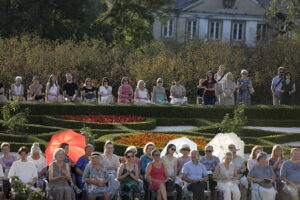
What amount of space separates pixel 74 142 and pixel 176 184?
2.26 metres

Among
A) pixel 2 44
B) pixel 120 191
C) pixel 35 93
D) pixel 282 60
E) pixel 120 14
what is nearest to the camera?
pixel 120 191

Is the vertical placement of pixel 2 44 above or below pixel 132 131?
above

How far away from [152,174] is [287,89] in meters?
12.4

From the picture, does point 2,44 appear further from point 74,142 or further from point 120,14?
point 74,142

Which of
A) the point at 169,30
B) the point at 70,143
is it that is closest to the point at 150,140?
the point at 70,143

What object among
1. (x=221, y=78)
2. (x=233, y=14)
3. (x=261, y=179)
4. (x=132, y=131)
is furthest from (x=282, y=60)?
(x=233, y=14)

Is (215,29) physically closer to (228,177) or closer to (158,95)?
(158,95)

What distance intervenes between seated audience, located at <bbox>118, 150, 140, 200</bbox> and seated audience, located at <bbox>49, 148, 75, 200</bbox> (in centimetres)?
101

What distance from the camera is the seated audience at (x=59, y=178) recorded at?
51.3 feet

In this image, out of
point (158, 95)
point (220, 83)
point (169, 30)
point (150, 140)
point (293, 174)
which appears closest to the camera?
point (293, 174)

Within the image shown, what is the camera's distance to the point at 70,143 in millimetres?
17266

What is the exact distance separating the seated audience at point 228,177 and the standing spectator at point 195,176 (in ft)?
1.05

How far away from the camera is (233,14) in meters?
69.2

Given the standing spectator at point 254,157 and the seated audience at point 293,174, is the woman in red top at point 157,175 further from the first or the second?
the seated audience at point 293,174
